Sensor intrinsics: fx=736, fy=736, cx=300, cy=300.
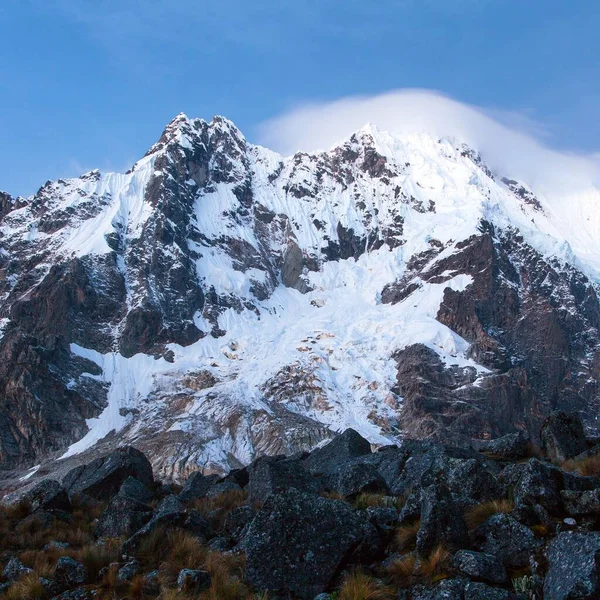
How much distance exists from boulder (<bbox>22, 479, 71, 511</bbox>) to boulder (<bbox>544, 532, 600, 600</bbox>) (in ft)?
49.3

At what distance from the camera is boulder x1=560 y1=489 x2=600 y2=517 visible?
13.0m

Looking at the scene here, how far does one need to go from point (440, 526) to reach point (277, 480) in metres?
8.31

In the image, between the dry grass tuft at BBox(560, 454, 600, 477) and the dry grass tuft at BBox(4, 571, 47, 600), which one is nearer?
the dry grass tuft at BBox(4, 571, 47, 600)

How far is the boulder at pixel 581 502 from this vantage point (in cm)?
1298

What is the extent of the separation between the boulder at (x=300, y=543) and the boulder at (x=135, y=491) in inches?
444

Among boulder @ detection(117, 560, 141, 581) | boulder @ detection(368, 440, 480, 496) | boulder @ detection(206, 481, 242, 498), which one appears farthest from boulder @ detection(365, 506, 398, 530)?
boulder @ detection(206, 481, 242, 498)

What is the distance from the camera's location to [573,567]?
1078 cm

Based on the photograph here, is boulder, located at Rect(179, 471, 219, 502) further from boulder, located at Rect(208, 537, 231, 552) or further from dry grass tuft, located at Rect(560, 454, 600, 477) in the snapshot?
dry grass tuft, located at Rect(560, 454, 600, 477)

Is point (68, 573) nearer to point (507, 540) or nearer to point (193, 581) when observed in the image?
point (193, 581)

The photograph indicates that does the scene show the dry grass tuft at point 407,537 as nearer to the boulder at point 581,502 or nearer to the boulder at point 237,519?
the boulder at point 581,502

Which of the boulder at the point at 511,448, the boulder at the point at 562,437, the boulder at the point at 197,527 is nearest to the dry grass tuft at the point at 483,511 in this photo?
the boulder at the point at 197,527

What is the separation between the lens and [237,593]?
12.6 m

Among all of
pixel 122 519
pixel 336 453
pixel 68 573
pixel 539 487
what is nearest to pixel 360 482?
pixel 122 519

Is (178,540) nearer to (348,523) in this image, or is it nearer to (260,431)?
(348,523)
